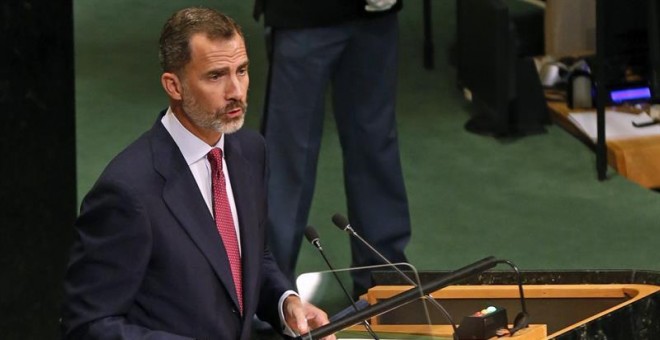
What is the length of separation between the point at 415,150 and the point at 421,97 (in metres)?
0.85

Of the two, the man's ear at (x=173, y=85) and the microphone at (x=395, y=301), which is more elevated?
the man's ear at (x=173, y=85)

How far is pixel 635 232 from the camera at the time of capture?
21.6 feet

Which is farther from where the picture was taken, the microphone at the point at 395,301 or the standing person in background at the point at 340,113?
the standing person in background at the point at 340,113

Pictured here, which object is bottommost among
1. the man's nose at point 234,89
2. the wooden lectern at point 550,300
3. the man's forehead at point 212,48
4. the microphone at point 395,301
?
the wooden lectern at point 550,300

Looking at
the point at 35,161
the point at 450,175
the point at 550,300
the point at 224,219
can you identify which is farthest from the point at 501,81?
the point at 224,219

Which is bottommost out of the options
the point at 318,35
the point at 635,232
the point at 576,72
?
the point at 635,232

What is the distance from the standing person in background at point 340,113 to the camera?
5.58 meters

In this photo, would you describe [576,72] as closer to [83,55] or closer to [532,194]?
[532,194]

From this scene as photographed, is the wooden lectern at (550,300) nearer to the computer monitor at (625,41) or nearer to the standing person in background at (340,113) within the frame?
the standing person in background at (340,113)

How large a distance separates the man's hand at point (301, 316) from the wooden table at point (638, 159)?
3.97 metres

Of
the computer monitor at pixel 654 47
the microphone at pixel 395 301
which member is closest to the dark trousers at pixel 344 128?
the computer monitor at pixel 654 47

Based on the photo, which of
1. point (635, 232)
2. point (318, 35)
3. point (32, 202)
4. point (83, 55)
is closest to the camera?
point (32, 202)

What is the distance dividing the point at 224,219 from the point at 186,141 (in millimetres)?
200

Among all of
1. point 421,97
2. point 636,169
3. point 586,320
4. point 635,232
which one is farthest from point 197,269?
point 421,97
